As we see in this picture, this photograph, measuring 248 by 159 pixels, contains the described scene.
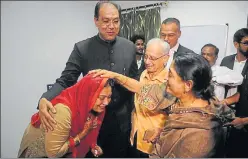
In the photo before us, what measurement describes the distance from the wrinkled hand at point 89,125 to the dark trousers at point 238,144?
0.58m

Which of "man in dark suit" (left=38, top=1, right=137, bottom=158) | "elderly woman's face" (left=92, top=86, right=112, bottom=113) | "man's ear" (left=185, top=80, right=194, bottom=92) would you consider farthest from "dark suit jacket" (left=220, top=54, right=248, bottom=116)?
"elderly woman's face" (left=92, top=86, right=112, bottom=113)

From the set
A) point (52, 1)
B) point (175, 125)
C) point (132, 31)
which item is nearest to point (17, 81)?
point (52, 1)

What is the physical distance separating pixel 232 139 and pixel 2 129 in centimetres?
111

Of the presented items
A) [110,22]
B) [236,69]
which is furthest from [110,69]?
[236,69]

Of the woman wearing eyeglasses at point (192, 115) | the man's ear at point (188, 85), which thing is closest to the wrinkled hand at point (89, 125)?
the woman wearing eyeglasses at point (192, 115)

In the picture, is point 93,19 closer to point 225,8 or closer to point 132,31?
point 132,31

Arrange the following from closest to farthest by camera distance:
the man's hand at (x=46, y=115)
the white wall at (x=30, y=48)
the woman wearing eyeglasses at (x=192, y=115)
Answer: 1. the woman wearing eyeglasses at (x=192, y=115)
2. the man's hand at (x=46, y=115)
3. the white wall at (x=30, y=48)

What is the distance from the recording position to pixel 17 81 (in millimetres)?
1201

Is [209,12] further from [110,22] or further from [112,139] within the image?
[112,139]

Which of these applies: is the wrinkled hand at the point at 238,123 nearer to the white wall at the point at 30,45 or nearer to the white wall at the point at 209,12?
the white wall at the point at 209,12

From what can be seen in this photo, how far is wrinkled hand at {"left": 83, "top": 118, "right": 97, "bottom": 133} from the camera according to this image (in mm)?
1050

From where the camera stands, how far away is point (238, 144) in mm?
1037

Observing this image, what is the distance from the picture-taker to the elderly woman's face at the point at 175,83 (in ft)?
2.66

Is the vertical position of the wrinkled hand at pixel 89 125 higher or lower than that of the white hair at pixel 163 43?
lower
